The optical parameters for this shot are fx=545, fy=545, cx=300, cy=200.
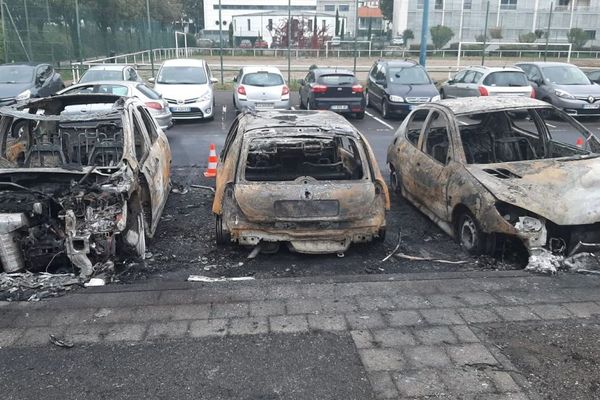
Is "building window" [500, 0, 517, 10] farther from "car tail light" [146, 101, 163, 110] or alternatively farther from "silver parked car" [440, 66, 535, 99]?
"car tail light" [146, 101, 163, 110]

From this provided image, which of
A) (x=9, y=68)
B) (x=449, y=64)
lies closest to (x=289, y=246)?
(x=9, y=68)

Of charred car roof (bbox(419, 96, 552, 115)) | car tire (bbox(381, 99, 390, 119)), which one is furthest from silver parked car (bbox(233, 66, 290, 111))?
charred car roof (bbox(419, 96, 552, 115))

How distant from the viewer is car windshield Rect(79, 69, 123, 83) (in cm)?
1578

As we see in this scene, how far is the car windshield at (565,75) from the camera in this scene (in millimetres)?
17328

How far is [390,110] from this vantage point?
1697 centimetres

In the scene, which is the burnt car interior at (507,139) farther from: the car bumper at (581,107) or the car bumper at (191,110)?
the car bumper at (581,107)

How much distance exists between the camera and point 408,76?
17.9 m

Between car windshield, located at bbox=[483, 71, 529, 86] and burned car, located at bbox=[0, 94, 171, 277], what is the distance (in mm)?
12872

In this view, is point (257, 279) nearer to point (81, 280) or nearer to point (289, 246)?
point (289, 246)

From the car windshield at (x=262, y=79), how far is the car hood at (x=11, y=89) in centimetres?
647

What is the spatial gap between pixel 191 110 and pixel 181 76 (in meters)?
1.79

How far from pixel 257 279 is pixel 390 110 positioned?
12600mm

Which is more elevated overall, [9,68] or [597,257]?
[9,68]

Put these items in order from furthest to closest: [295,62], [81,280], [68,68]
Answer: [295,62] → [68,68] → [81,280]
